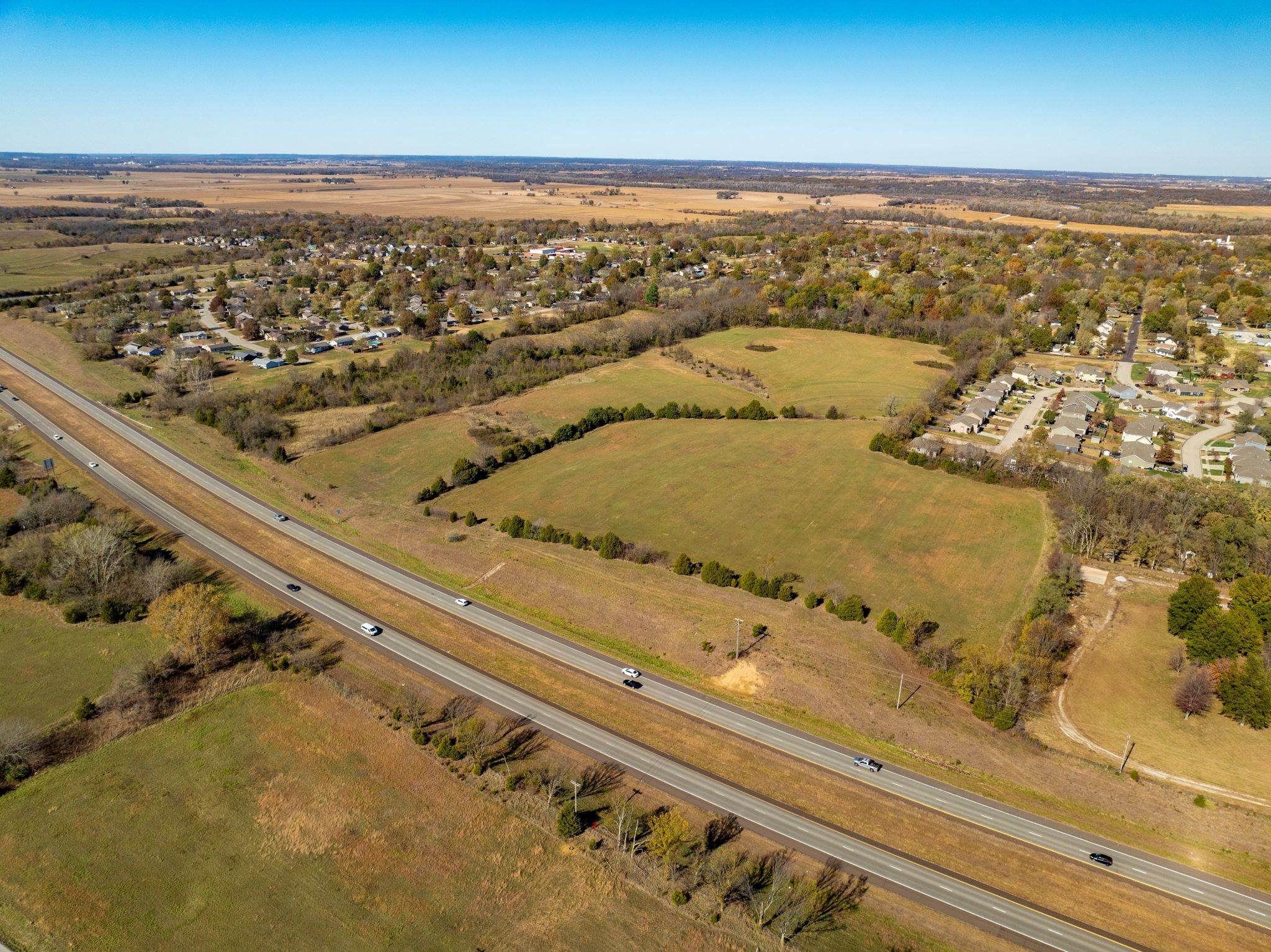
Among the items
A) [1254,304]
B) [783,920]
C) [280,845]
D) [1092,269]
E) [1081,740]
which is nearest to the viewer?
[783,920]

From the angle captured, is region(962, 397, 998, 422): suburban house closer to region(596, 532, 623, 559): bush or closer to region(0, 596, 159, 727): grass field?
region(596, 532, 623, 559): bush

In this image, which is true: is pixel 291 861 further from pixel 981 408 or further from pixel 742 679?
pixel 981 408

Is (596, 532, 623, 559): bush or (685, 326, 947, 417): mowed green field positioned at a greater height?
(685, 326, 947, 417): mowed green field

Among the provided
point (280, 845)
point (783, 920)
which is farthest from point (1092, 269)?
point (280, 845)

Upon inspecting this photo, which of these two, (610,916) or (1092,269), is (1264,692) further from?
(1092,269)

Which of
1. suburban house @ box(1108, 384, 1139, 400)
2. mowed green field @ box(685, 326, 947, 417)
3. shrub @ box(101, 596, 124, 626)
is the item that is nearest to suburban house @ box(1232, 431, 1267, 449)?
suburban house @ box(1108, 384, 1139, 400)

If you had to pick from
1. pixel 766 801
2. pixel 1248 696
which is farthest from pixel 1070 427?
pixel 766 801

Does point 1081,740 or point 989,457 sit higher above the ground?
point 989,457
